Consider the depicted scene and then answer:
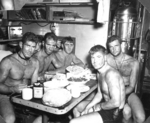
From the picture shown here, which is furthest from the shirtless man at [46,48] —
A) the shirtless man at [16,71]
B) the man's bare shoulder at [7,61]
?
the man's bare shoulder at [7,61]

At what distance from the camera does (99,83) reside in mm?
2453

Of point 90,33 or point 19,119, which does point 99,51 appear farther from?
point 90,33

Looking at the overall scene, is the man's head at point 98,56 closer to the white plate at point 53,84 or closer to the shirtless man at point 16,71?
the white plate at point 53,84

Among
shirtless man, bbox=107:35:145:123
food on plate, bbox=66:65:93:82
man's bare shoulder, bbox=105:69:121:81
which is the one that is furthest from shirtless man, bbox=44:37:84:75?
man's bare shoulder, bbox=105:69:121:81

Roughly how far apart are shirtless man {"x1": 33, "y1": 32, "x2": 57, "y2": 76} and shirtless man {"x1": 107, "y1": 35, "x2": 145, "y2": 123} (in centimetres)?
126

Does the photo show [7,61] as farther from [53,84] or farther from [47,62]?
[47,62]

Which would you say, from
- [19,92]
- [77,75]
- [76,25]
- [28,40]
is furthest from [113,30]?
[19,92]

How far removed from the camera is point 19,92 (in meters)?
2.10

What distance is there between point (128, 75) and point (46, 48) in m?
1.88

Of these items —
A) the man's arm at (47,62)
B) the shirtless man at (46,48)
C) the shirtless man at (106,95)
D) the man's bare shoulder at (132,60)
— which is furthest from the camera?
the man's arm at (47,62)

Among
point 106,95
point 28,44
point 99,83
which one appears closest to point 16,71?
point 28,44

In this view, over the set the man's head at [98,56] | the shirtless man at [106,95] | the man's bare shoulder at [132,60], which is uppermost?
the man's head at [98,56]

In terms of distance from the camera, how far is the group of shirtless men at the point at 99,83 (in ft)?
6.75

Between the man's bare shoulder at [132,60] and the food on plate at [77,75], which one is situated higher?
the man's bare shoulder at [132,60]
